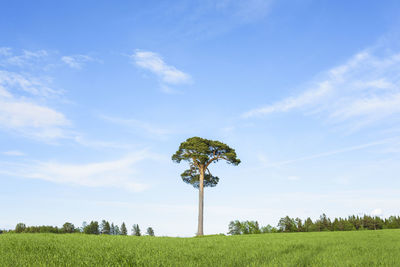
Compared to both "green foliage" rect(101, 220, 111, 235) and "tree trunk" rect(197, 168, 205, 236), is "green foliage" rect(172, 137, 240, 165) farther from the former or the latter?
"green foliage" rect(101, 220, 111, 235)

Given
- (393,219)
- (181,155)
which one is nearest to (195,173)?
(181,155)

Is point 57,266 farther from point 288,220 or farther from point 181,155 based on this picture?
point 288,220

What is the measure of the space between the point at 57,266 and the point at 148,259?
1833 millimetres

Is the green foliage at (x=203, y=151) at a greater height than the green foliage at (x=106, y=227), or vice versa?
the green foliage at (x=203, y=151)

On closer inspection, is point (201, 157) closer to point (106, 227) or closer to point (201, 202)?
point (201, 202)

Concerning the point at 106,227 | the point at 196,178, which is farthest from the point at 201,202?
the point at 106,227

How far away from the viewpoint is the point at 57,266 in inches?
217

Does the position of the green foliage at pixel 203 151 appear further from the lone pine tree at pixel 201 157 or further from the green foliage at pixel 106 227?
the green foliage at pixel 106 227

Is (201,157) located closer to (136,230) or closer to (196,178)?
(196,178)

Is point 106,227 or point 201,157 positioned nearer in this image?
point 201,157

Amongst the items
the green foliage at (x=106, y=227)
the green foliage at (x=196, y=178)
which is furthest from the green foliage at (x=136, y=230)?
the green foliage at (x=196, y=178)

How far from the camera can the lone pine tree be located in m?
39.4

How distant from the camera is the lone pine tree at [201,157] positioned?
3941cm

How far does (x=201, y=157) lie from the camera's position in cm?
3956
